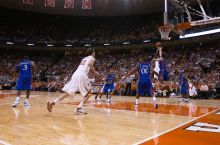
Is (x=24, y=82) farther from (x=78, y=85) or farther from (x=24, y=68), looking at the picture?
(x=78, y=85)

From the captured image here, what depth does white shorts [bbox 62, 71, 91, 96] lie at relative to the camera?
6914 millimetres

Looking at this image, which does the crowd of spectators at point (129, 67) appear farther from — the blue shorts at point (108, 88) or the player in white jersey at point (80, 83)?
the player in white jersey at point (80, 83)

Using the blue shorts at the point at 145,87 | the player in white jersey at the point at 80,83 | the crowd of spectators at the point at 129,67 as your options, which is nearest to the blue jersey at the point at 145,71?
the blue shorts at the point at 145,87

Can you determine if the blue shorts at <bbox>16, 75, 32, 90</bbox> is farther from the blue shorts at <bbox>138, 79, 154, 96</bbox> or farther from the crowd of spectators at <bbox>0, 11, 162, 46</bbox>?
the crowd of spectators at <bbox>0, 11, 162, 46</bbox>

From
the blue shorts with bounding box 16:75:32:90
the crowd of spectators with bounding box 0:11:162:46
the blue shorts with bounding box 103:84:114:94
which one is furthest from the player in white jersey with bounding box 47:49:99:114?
the crowd of spectators with bounding box 0:11:162:46

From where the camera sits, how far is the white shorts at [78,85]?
22.7 ft

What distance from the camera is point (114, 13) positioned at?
32.9 m

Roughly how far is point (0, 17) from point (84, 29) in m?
11.3

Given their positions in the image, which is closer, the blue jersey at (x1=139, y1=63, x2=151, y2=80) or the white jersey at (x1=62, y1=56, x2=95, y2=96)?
the white jersey at (x1=62, y1=56, x2=95, y2=96)

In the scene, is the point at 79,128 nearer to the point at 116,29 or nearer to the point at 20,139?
the point at 20,139

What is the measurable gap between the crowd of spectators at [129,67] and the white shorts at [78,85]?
328 inches

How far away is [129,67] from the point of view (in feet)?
93.2

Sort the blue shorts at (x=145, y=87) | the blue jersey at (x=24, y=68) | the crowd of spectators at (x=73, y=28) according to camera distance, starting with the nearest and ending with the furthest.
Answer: the blue shorts at (x=145, y=87) → the blue jersey at (x=24, y=68) → the crowd of spectators at (x=73, y=28)

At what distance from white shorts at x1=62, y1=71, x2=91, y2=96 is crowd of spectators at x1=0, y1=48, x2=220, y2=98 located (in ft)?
27.3
